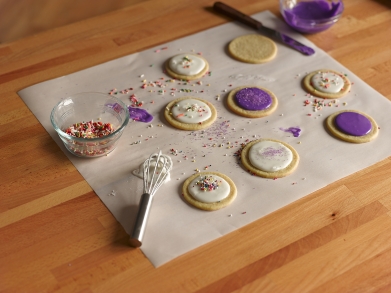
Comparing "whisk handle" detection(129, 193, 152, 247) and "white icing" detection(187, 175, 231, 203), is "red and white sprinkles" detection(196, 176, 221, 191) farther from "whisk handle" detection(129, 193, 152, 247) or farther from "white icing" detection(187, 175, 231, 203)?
"whisk handle" detection(129, 193, 152, 247)

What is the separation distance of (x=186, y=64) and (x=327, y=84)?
15.4 inches

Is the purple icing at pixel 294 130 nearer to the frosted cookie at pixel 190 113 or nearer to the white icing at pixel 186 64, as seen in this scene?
the frosted cookie at pixel 190 113

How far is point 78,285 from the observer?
106 centimetres

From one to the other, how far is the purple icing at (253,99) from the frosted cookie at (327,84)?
0.13 m

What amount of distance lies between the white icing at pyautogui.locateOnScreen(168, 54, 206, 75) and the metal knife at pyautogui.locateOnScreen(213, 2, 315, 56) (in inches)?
10.3

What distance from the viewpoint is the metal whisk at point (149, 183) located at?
3.69 feet

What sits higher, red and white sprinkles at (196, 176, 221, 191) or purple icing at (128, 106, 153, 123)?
red and white sprinkles at (196, 176, 221, 191)

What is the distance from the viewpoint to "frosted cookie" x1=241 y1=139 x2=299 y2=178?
1285 millimetres

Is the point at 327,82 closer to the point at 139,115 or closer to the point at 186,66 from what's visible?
the point at 186,66

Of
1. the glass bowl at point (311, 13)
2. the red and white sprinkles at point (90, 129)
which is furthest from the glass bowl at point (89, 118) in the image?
the glass bowl at point (311, 13)

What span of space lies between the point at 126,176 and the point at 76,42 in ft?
1.96

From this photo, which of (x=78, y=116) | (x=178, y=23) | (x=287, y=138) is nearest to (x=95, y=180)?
(x=78, y=116)

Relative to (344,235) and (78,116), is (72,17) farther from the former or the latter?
(344,235)

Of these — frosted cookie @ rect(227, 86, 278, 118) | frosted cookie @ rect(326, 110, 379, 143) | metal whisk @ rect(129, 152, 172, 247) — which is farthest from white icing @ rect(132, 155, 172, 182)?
frosted cookie @ rect(326, 110, 379, 143)
